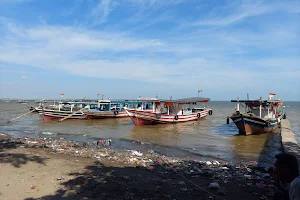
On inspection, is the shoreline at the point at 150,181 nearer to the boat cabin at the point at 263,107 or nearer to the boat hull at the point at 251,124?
the boat hull at the point at 251,124

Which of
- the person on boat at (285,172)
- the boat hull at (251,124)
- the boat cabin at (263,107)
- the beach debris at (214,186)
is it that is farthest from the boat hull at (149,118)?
the person on boat at (285,172)

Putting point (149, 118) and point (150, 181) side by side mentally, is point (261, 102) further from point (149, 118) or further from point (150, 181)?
point (150, 181)

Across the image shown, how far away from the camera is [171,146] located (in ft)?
45.6

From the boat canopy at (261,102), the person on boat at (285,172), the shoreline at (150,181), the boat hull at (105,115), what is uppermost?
the boat canopy at (261,102)

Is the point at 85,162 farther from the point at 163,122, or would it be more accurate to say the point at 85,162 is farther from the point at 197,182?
the point at 163,122

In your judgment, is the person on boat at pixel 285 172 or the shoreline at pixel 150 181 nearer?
the person on boat at pixel 285 172

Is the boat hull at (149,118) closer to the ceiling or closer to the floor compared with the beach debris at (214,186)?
closer to the ceiling

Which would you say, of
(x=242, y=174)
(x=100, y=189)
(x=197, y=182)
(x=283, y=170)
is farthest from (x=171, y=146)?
(x=283, y=170)

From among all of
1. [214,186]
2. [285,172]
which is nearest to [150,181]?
[214,186]

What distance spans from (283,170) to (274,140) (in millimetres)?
14465

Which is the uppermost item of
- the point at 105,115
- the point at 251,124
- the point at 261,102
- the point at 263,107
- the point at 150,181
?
the point at 261,102

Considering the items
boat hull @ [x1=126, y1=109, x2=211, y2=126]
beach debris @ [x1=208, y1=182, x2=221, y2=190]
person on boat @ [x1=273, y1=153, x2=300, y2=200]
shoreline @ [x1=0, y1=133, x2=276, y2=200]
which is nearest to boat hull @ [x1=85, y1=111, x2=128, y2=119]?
boat hull @ [x1=126, y1=109, x2=211, y2=126]

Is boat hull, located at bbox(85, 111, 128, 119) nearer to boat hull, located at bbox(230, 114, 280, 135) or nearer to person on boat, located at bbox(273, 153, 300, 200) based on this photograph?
boat hull, located at bbox(230, 114, 280, 135)

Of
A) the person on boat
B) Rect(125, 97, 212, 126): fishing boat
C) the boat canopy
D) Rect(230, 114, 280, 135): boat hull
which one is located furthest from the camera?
Rect(125, 97, 212, 126): fishing boat
